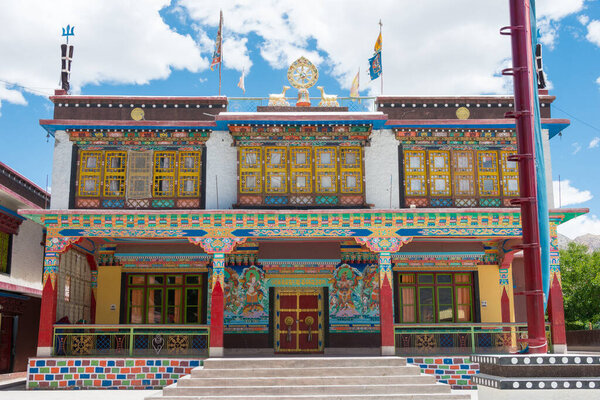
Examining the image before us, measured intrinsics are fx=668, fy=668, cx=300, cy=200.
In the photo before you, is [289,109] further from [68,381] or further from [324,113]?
[68,381]

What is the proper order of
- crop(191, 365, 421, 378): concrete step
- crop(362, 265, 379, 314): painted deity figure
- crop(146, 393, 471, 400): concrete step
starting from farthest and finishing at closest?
crop(362, 265, 379, 314): painted deity figure, crop(191, 365, 421, 378): concrete step, crop(146, 393, 471, 400): concrete step

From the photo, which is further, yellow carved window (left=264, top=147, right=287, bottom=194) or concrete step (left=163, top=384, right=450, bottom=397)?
yellow carved window (left=264, top=147, right=287, bottom=194)

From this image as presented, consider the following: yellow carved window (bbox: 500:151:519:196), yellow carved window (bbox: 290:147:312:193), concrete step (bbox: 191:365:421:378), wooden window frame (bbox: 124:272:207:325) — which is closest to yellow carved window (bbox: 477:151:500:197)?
yellow carved window (bbox: 500:151:519:196)

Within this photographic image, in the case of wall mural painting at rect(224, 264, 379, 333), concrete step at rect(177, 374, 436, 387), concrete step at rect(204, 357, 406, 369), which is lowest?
concrete step at rect(177, 374, 436, 387)

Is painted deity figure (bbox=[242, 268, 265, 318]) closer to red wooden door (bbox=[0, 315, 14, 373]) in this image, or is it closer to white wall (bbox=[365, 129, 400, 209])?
white wall (bbox=[365, 129, 400, 209])

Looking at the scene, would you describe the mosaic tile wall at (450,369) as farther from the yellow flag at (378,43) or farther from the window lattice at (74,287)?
the window lattice at (74,287)

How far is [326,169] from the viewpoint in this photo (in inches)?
746

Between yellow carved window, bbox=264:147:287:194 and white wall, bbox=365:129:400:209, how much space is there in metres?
2.37

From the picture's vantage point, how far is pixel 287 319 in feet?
64.5

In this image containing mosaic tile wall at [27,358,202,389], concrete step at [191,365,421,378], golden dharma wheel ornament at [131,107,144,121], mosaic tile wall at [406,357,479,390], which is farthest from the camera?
golden dharma wheel ornament at [131,107,144,121]

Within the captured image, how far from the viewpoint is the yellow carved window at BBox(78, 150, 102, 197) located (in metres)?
18.8

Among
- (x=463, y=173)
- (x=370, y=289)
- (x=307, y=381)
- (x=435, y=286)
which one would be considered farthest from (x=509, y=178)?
(x=307, y=381)

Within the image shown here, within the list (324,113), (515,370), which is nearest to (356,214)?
(324,113)

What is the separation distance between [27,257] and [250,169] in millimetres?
7505
